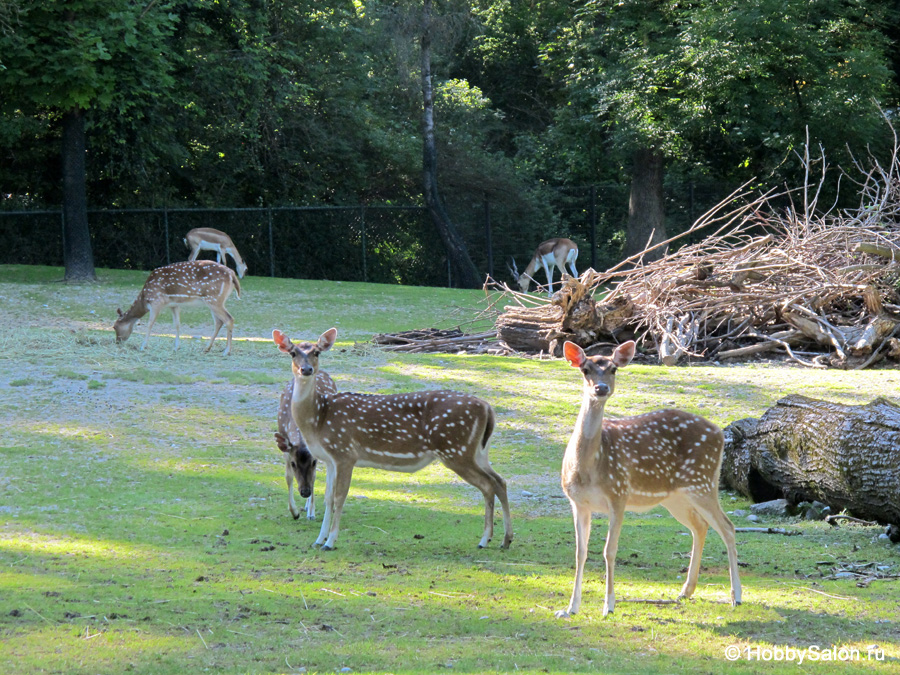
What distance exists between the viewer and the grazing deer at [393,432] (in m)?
7.23

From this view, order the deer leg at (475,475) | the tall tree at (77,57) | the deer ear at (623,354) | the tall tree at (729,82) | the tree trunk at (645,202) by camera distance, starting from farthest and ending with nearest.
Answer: the tree trunk at (645,202) < the tall tree at (729,82) < the tall tree at (77,57) < the deer leg at (475,475) < the deer ear at (623,354)

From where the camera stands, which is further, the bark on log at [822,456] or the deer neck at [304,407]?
the deer neck at [304,407]

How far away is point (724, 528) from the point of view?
5.84 metres

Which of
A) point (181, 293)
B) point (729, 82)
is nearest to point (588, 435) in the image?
point (181, 293)

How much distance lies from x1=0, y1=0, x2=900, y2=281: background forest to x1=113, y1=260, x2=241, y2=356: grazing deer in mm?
7010

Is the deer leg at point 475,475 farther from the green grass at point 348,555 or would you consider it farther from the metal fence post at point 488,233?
the metal fence post at point 488,233

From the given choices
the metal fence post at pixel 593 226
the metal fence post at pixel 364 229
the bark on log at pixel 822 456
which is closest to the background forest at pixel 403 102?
the metal fence post at pixel 593 226

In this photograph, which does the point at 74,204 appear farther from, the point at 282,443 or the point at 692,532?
the point at 692,532

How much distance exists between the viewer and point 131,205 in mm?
29750

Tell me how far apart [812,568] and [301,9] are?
2631cm

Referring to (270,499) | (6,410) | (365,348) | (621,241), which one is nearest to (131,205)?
(621,241)

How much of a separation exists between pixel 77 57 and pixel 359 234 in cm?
1159

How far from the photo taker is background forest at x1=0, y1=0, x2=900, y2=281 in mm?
22469

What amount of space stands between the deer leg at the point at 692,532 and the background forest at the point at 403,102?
15.9 metres
